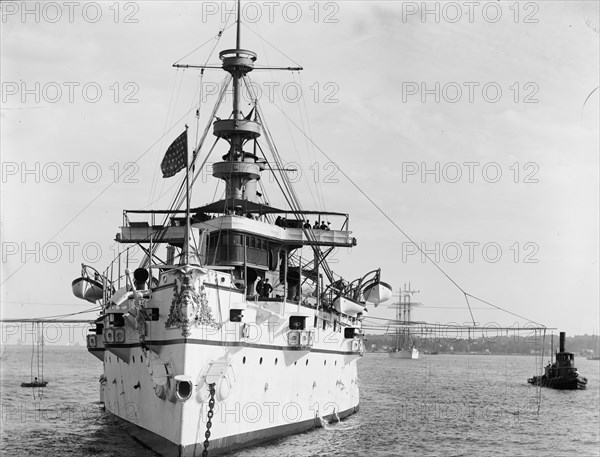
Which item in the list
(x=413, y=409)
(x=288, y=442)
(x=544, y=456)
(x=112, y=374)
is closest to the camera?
(x=288, y=442)

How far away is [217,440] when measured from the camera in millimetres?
27000

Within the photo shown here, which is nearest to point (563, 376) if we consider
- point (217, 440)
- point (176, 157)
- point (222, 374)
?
point (217, 440)

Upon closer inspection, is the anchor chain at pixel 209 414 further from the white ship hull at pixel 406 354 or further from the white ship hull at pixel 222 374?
the white ship hull at pixel 406 354

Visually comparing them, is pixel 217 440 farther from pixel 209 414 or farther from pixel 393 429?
pixel 393 429

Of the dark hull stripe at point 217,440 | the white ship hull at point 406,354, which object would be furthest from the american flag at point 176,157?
the white ship hull at point 406,354

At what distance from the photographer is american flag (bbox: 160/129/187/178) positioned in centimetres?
2770

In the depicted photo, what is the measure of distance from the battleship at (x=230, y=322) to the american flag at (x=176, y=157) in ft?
0.12

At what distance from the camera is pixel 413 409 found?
51188mm

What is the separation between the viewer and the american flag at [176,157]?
2770cm

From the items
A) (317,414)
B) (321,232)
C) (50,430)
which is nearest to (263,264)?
(321,232)

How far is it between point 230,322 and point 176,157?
6.02m

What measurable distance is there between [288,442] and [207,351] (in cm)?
685

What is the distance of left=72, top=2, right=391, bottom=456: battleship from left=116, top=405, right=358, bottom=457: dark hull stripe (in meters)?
0.06

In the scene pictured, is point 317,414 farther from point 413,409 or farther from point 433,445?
point 413,409
